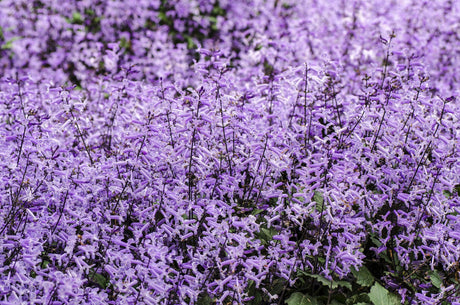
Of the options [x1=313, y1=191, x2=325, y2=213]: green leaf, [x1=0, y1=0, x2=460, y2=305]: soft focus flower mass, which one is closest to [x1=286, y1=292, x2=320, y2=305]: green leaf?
[x1=0, y1=0, x2=460, y2=305]: soft focus flower mass

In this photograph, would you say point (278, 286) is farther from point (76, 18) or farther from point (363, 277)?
point (76, 18)

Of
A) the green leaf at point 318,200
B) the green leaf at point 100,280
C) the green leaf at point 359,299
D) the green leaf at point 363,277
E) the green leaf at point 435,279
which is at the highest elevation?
the green leaf at point 318,200

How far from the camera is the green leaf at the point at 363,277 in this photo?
A: 4.33 m

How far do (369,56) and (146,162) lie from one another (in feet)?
21.8

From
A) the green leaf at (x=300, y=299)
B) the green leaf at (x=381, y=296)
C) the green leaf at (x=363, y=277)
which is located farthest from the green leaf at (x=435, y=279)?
the green leaf at (x=300, y=299)

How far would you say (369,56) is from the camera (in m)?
9.66

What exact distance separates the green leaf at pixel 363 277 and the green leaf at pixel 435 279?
49 centimetres

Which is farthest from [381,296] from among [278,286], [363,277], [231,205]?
[231,205]

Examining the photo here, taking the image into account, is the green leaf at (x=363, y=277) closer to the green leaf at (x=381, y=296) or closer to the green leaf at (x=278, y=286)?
the green leaf at (x=381, y=296)

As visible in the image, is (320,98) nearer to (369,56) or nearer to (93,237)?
(93,237)

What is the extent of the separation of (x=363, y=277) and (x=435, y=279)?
583 millimetres

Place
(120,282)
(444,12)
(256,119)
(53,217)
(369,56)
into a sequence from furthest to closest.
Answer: (444,12)
(369,56)
(256,119)
(53,217)
(120,282)

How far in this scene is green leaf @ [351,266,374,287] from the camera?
4328 mm

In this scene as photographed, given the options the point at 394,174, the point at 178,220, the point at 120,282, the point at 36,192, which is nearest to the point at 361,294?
the point at 394,174
